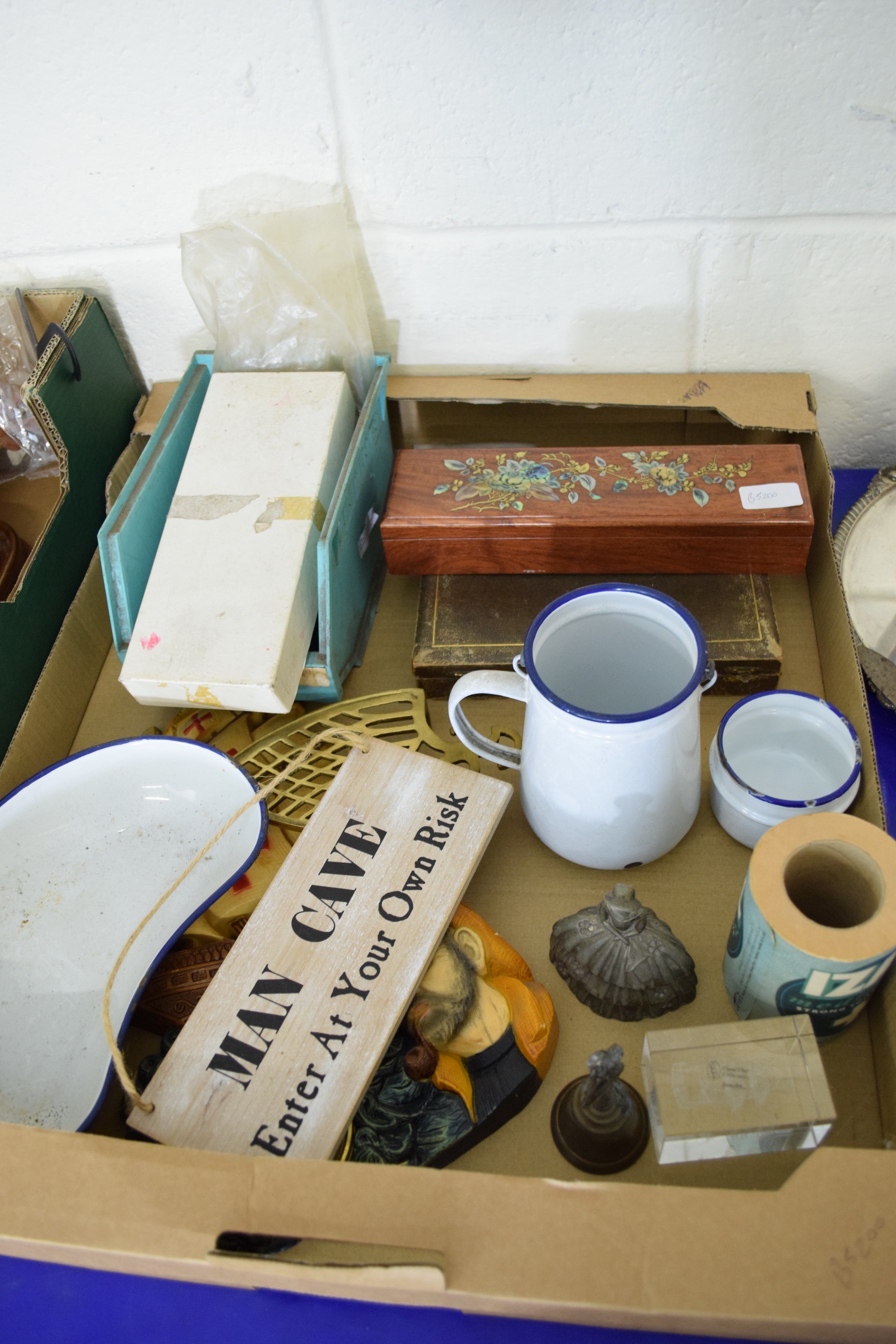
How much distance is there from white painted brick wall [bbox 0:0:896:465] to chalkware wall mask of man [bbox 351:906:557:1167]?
0.65m

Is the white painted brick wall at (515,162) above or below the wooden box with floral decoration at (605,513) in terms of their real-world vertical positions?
above

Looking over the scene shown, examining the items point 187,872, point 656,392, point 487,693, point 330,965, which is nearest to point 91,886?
point 187,872

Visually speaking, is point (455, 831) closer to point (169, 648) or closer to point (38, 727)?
point (169, 648)

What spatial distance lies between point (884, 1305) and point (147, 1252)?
38cm

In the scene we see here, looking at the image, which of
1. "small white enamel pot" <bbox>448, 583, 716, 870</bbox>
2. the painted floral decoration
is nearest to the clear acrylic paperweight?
"small white enamel pot" <bbox>448, 583, 716, 870</bbox>

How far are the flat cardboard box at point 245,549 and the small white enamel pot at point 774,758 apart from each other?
365mm

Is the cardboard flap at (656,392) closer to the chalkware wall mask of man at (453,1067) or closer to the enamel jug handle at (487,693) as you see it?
the enamel jug handle at (487,693)

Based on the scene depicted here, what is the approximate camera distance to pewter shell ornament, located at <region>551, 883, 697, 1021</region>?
67cm

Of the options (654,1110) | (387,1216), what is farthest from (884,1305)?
(387,1216)

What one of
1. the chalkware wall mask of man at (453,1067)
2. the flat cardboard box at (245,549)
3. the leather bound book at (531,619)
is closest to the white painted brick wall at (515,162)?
the flat cardboard box at (245,549)

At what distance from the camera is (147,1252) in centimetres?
51

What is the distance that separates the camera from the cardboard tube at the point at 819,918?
1.80 ft

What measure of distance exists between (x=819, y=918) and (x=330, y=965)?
34 cm

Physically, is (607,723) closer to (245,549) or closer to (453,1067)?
(453,1067)
